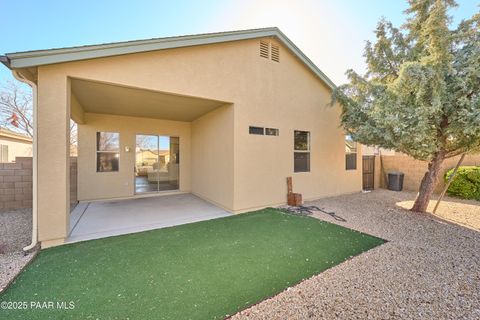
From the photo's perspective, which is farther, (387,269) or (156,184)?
(156,184)

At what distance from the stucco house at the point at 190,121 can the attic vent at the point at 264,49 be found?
1.2 inches

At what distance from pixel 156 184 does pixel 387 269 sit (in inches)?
334

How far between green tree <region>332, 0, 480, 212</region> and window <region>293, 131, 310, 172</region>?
1.90 meters

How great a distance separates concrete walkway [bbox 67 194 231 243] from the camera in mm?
4812

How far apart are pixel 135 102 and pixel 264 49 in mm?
4544

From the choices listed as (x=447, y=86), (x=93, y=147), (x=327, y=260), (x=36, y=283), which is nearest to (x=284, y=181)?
(x=327, y=260)

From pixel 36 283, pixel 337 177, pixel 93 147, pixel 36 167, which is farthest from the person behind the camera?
pixel 337 177

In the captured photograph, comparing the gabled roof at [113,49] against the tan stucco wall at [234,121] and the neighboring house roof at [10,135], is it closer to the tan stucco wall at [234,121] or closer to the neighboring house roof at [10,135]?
the tan stucco wall at [234,121]

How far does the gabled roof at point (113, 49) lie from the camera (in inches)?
141

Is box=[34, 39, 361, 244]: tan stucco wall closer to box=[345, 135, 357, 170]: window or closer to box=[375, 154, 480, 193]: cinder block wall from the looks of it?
box=[345, 135, 357, 170]: window

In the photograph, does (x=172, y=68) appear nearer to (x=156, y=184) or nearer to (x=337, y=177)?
(x=156, y=184)

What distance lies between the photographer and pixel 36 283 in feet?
9.29

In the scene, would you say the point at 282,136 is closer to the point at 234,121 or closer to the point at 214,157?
the point at 234,121

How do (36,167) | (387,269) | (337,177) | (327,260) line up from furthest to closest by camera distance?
1. (337,177)
2. (36,167)
3. (327,260)
4. (387,269)
